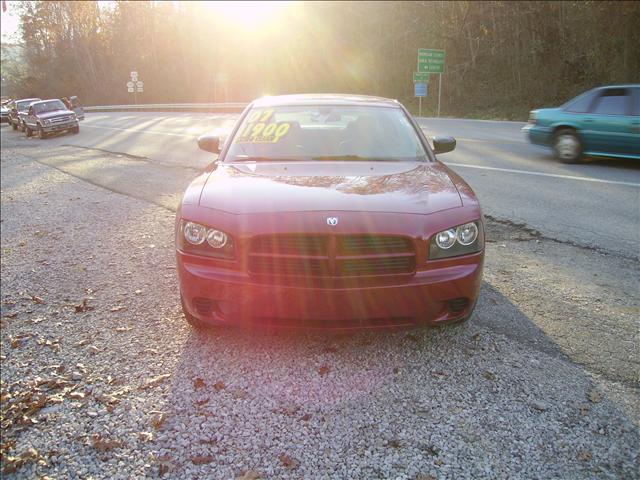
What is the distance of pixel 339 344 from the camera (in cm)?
349

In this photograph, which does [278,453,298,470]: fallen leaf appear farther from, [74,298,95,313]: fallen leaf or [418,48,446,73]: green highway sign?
[418,48,446,73]: green highway sign

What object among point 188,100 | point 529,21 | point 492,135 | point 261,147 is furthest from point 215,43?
point 261,147

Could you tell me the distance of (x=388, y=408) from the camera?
2.83 metres

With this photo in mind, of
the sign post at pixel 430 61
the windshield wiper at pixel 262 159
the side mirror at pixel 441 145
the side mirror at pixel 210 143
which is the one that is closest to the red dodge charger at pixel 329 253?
the windshield wiper at pixel 262 159

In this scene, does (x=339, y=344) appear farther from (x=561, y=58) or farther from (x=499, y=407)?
(x=561, y=58)

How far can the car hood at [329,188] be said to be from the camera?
3250 millimetres

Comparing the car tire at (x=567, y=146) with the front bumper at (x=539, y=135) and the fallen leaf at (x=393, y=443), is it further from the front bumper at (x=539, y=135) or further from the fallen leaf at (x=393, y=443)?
the fallen leaf at (x=393, y=443)

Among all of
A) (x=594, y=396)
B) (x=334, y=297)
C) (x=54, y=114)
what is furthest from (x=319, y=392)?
(x=54, y=114)

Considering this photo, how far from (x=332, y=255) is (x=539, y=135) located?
32.6 feet

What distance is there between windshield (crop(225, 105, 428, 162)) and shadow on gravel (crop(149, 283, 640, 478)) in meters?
1.50

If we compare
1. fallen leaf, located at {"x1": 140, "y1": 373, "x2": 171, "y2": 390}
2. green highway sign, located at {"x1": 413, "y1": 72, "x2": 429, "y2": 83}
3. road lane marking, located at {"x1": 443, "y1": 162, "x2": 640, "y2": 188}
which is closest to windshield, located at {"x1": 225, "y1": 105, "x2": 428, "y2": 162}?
fallen leaf, located at {"x1": 140, "y1": 373, "x2": 171, "y2": 390}

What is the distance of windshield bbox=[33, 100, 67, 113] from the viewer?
23688 mm

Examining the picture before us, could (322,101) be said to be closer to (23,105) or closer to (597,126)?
(597,126)

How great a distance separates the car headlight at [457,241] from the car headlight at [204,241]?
117cm
